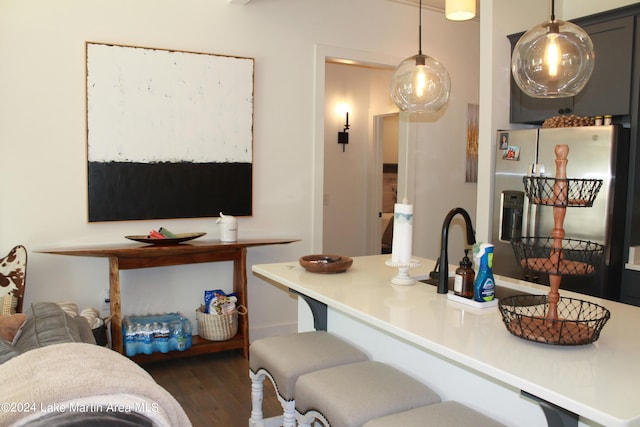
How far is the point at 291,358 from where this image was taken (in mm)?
2180

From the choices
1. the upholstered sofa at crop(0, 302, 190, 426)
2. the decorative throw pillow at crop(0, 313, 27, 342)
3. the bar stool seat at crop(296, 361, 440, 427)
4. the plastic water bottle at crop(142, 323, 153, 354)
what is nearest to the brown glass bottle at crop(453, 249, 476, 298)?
the bar stool seat at crop(296, 361, 440, 427)

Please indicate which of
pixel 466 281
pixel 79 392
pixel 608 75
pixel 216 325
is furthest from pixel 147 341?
pixel 608 75

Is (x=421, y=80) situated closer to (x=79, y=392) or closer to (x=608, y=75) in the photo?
(x=608, y=75)

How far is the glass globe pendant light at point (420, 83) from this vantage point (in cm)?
269

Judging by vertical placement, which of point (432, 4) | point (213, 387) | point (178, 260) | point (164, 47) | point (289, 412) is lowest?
point (213, 387)

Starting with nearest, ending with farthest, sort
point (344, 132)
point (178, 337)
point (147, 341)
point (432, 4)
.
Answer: point (147, 341) < point (178, 337) < point (432, 4) < point (344, 132)

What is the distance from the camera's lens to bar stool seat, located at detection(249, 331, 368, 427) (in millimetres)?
2129

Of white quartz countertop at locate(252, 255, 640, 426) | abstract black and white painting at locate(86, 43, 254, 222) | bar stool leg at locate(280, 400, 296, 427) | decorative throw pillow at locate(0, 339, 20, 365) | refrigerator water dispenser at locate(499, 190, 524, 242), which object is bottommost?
bar stool leg at locate(280, 400, 296, 427)

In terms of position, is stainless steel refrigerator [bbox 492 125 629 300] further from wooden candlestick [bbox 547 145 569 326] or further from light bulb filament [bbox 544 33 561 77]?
wooden candlestick [bbox 547 145 569 326]

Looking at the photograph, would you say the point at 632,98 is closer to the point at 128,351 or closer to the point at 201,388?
the point at 201,388

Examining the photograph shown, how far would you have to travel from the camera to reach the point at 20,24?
3.24 metres

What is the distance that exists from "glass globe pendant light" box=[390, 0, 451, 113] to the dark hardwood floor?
1.84 metres

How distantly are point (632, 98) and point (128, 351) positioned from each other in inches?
138

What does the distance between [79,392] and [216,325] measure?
2674mm
